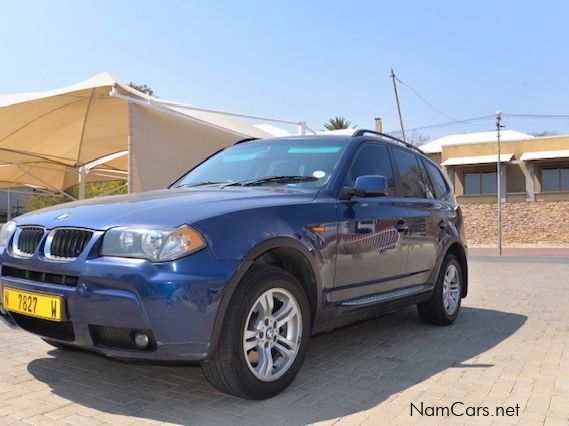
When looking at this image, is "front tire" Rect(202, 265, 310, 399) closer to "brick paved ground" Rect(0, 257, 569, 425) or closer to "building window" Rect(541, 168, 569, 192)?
"brick paved ground" Rect(0, 257, 569, 425)

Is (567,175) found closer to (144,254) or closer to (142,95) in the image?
(142,95)

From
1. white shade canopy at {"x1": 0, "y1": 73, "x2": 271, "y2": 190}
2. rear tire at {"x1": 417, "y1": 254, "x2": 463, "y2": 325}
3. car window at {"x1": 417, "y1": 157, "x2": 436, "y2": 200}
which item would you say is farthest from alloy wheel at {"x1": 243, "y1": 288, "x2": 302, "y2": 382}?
white shade canopy at {"x1": 0, "y1": 73, "x2": 271, "y2": 190}

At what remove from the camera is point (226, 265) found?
298 cm

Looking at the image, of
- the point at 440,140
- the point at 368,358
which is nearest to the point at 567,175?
the point at 440,140

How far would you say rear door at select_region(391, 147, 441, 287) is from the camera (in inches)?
190

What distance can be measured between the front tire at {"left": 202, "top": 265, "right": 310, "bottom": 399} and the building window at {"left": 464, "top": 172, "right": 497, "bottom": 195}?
118 ft

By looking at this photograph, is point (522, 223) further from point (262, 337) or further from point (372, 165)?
point (262, 337)

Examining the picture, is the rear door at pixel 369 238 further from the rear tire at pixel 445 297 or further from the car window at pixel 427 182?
the rear tire at pixel 445 297

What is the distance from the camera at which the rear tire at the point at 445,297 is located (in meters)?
5.49

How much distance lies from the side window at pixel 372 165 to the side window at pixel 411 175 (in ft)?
0.72

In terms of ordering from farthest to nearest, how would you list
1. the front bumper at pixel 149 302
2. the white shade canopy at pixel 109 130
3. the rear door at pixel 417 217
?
the white shade canopy at pixel 109 130 < the rear door at pixel 417 217 < the front bumper at pixel 149 302

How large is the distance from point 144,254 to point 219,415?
100 centimetres

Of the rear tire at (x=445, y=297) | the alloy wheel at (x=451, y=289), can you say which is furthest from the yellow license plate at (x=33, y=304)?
the alloy wheel at (x=451, y=289)

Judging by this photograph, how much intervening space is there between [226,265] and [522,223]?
35557mm
